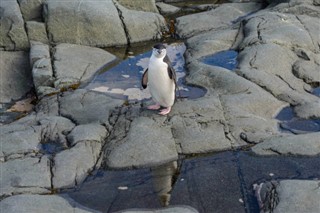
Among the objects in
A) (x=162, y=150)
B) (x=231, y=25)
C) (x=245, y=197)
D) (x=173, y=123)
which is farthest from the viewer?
(x=231, y=25)

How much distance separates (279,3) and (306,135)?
5165mm

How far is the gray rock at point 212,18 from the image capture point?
9907 mm

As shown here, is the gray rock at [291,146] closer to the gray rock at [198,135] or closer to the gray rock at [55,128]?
the gray rock at [198,135]

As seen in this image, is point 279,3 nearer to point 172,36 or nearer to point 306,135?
point 172,36

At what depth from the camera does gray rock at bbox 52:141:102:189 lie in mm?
5348

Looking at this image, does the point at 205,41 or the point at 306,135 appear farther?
the point at 205,41

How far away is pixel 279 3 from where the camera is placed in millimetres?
10352

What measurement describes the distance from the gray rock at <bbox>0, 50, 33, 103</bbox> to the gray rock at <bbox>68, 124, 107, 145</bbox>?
2.31m

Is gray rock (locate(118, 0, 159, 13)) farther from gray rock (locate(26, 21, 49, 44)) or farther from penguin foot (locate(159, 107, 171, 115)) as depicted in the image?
penguin foot (locate(159, 107, 171, 115))

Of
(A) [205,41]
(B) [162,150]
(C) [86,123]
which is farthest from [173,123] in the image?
(A) [205,41]

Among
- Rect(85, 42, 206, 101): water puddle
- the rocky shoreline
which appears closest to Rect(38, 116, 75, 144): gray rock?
the rocky shoreline

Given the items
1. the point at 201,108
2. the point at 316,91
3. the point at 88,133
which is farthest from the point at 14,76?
the point at 316,91

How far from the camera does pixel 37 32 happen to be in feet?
30.6

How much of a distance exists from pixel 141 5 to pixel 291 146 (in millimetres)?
5778
